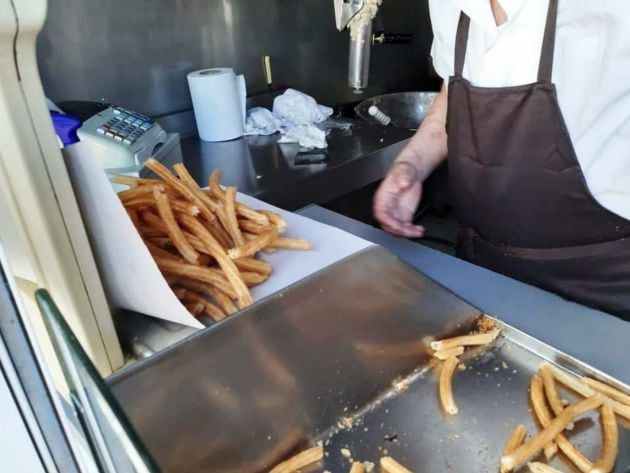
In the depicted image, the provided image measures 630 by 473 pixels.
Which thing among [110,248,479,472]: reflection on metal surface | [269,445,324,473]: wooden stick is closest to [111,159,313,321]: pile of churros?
[110,248,479,472]: reflection on metal surface

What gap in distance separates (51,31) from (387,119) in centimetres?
121

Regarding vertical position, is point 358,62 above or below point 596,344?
above

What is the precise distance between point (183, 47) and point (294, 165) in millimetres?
679

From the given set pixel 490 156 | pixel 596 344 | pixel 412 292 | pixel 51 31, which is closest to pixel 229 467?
pixel 412 292

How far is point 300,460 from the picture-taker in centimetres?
64

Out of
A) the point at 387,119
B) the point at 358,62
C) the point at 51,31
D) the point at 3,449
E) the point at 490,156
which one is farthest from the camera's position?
the point at 387,119

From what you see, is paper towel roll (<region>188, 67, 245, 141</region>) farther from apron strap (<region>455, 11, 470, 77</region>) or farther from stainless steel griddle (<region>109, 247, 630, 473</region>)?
stainless steel griddle (<region>109, 247, 630, 473</region>)

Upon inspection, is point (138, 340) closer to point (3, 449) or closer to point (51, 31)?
point (3, 449)

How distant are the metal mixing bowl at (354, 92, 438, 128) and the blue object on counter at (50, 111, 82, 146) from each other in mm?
1237

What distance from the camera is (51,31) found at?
1.64m

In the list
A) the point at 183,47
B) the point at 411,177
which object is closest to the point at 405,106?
the point at 183,47

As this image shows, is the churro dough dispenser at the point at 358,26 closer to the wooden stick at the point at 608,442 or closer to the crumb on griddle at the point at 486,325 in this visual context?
the crumb on griddle at the point at 486,325

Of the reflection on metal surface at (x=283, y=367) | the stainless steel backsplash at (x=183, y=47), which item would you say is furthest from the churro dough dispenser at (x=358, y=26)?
the reflection on metal surface at (x=283, y=367)

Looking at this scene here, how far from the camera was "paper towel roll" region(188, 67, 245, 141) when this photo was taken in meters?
1.82
